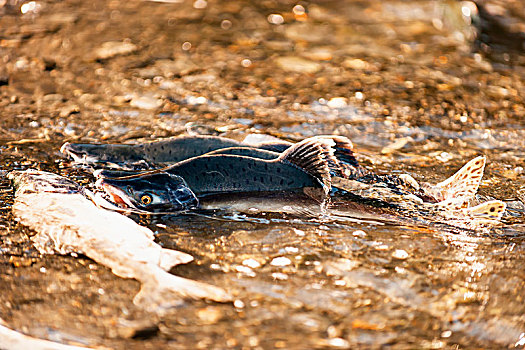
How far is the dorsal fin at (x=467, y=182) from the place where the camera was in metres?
4.45

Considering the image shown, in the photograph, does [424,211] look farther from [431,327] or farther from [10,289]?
[10,289]

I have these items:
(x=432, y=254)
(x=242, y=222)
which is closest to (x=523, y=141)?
(x=432, y=254)

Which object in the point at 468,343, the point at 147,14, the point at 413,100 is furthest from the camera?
the point at 147,14

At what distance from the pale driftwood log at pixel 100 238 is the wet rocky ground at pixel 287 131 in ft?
0.25

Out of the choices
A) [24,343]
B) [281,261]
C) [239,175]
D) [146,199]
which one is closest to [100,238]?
[146,199]

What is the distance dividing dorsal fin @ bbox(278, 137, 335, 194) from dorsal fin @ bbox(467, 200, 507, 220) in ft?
3.34

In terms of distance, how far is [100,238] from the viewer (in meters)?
3.82

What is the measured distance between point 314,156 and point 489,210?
1221 mm

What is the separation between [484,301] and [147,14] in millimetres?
6640

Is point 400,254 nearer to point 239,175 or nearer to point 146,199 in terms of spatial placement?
point 239,175

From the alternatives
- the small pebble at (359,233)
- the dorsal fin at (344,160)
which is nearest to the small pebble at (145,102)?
the dorsal fin at (344,160)

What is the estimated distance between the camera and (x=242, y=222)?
169 inches

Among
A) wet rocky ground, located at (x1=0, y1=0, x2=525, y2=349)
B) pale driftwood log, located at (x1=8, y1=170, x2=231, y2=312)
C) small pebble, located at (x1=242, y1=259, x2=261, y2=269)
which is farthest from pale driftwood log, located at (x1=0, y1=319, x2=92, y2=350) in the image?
small pebble, located at (x1=242, y1=259, x2=261, y2=269)

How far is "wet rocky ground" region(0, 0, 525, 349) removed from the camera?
3.31 meters
